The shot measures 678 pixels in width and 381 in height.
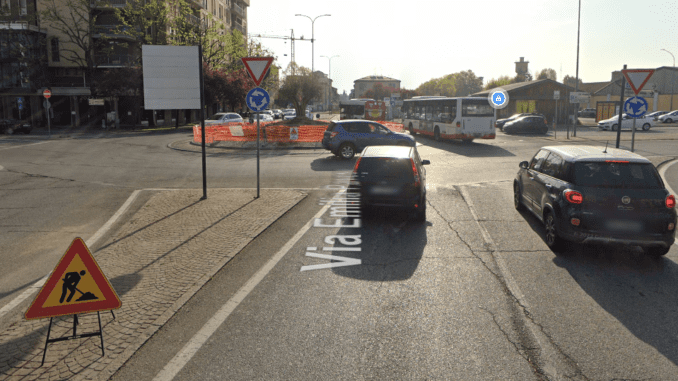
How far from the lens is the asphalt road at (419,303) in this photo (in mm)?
4559

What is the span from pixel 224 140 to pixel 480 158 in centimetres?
1537

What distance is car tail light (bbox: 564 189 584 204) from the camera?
766 cm

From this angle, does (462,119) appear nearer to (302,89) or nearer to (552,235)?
(552,235)

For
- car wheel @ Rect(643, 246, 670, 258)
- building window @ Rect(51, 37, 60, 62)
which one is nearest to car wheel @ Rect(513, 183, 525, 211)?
car wheel @ Rect(643, 246, 670, 258)

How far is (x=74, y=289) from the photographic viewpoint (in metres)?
4.63

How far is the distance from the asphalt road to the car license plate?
0.57 meters

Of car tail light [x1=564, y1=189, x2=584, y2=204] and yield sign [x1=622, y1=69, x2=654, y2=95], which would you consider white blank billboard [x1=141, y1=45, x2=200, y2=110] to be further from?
yield sign [x1=622, y1=69, x2=654, y2=95]

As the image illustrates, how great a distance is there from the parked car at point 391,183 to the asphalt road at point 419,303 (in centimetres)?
46

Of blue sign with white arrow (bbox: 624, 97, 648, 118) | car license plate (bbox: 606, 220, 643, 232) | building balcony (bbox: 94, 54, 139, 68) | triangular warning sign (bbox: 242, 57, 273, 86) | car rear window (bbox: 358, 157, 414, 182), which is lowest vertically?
car license plate (bbox: 606, 220, 643, 232)

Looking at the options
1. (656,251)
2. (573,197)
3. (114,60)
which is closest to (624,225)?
(573,197)

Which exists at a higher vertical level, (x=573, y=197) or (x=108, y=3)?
(x=108, y=3)

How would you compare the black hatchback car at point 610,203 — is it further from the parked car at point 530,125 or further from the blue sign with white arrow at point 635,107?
the parked car at point 530,125

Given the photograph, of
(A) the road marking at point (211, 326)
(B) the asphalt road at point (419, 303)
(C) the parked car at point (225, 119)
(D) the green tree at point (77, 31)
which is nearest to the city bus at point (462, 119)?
(B) the asphalt road at point (419, 303)

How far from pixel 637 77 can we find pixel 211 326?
46.8 ft
